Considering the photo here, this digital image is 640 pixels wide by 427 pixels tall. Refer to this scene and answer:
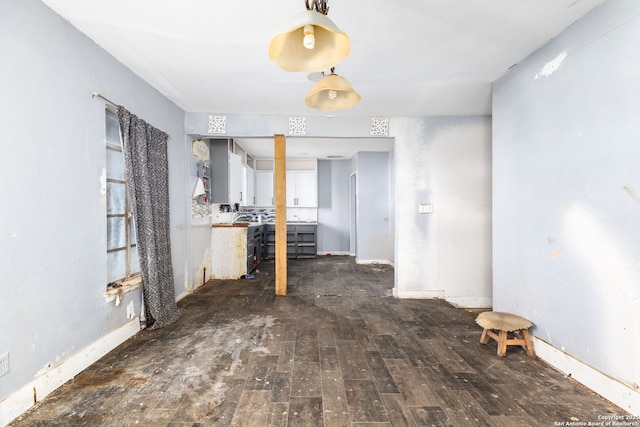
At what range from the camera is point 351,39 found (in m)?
2.26

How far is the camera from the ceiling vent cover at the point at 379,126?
159 inches

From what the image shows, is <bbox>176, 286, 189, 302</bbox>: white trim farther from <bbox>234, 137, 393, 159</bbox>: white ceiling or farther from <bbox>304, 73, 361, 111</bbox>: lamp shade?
<bbox>304, 73, 361, 111</bbox>: lamp shade

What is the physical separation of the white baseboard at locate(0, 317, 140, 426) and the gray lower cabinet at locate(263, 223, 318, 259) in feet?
14.6

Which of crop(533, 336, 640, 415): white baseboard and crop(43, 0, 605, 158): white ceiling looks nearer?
crop(533, 336, 640, 415): white baseboard

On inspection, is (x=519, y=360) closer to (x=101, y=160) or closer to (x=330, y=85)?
(x=330, y=85)

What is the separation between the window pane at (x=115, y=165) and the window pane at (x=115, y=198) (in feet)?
0.25

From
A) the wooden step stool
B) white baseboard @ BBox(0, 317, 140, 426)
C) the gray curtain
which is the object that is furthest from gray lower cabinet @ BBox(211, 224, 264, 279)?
the wooden step stool

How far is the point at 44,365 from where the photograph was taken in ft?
6.12

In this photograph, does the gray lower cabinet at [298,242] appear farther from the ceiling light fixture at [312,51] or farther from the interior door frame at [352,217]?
the ceiling light fixture at [312,51]

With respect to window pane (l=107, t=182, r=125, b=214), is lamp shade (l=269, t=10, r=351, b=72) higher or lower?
higher

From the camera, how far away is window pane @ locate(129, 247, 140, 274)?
9.45 feet

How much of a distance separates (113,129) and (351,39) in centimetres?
224

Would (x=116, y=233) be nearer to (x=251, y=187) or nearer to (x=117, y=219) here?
(x=117, y=219)

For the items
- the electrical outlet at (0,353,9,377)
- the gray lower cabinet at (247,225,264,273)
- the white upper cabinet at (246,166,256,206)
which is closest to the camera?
the electrical outlet at (0,353,9,377)
